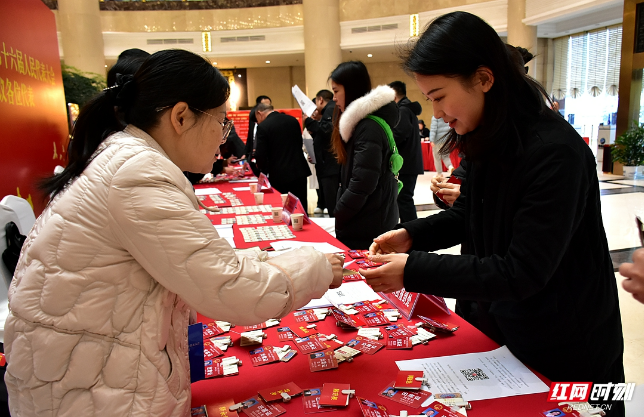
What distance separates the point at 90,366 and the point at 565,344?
106 cm

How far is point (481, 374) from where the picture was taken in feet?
3.79

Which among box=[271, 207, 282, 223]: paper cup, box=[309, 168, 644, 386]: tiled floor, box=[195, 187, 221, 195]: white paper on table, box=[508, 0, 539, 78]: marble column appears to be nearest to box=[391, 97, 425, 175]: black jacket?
box=[309, 168, 644, 386]: tiled floor

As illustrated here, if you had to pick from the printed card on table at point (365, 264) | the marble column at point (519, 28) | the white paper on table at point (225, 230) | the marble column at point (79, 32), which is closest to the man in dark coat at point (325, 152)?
the white paper on table at point (225, 230)

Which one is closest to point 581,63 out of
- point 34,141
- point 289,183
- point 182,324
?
point 289,183

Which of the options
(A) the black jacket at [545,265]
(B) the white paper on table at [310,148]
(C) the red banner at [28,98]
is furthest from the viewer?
(B) the white paper on table at [310,148]

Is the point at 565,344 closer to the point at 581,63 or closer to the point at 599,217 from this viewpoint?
the point at 599,217

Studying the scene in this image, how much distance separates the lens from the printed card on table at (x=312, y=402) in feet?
3.41

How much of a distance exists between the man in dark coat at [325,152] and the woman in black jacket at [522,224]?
397 centimetres

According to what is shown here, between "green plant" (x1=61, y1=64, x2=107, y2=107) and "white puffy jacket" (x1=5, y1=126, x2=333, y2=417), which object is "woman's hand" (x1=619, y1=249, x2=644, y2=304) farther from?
"green plant" (x1=61, y1=64, x2=107, y2=107)

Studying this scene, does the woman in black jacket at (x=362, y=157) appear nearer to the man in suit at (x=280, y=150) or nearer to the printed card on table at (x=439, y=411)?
the printed card on table at (x=439, y=411)

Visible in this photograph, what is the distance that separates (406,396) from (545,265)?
1.41 feet

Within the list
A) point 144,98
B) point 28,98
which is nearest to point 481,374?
point 144,98

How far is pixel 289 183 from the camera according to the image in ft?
18.0

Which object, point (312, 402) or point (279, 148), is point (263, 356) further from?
point (279, 148)
